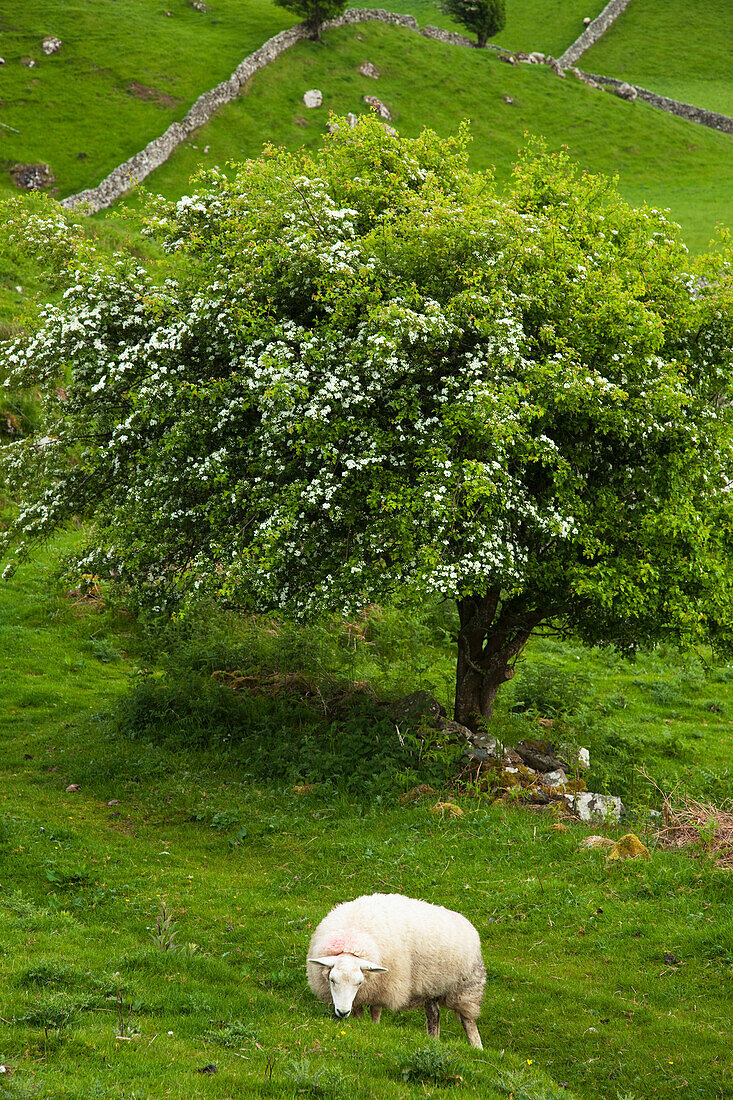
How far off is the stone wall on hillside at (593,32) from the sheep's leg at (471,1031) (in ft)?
328

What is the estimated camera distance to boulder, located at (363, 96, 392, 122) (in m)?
67.4

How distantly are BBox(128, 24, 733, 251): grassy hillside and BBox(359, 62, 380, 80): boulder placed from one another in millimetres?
723

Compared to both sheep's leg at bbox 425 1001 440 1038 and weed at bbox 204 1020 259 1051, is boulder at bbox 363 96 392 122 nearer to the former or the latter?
sheep's leg at bbox 425 1001 440 1038

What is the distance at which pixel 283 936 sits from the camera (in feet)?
40.5

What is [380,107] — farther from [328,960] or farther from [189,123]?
[328,960]

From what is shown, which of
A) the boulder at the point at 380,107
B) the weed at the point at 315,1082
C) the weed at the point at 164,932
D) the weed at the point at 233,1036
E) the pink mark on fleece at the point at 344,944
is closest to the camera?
the weed at the point at 315,1082

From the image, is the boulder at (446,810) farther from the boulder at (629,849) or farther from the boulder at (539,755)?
the boulder at (539,755)

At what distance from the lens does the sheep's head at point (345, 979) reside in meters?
9.10

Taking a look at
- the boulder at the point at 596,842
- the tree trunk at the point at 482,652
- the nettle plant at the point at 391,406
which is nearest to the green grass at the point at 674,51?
the nettle plant at the point at 391,406

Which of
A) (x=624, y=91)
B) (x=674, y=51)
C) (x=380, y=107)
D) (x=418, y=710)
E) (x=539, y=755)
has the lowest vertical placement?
(x=539, y=755)

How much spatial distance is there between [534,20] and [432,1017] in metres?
117

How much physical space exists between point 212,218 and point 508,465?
840 centimetres

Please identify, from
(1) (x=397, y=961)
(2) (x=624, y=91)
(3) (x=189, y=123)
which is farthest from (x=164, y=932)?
(2) (x=624, y=91)

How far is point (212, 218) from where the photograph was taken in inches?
722
